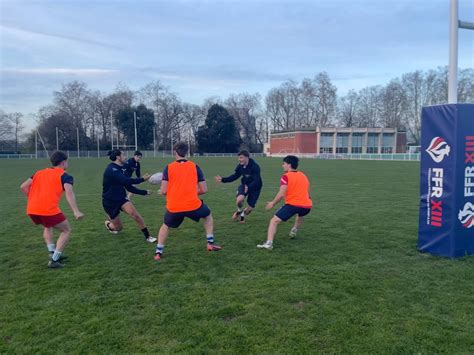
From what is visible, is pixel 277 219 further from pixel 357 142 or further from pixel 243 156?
pixel 357 142

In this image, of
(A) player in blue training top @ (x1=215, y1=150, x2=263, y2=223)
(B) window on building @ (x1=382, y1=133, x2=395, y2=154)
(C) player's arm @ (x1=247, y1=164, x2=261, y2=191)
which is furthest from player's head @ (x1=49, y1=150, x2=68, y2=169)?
(B) window on building @ (x1=382, y1=133, x2=395, y2=154)

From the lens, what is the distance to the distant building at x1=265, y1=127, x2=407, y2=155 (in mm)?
78438

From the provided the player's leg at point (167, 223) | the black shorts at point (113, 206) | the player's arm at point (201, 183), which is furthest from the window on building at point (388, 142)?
the player's leg at point (167, 223)

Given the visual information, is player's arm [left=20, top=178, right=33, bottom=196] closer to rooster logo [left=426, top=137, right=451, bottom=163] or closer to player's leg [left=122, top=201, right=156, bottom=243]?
player's leg [left=122, top=201, right=156, bottom=243]

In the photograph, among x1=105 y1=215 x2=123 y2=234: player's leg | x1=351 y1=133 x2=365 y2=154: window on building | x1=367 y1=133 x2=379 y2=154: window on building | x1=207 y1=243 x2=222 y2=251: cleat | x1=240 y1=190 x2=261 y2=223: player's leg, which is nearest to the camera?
x1=207 y1=243 x2=222 y2=251: cleat

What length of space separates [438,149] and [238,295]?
4.11 metres

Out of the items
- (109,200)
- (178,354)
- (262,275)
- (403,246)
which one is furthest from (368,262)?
(109,200)

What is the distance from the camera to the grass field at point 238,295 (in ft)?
11.6

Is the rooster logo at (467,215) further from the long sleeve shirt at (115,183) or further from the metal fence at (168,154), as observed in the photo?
the metal fence at (168,154)

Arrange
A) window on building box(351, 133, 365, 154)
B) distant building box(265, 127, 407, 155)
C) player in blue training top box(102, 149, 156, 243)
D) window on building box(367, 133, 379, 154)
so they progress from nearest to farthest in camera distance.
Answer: player in blue training top box(102, 149, 156, 243)
distant building box(265, 127, 407, 155)
window on building box(351, 133, 365, 154)
window on building box(367, 133, 379, 154)

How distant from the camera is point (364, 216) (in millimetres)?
9734

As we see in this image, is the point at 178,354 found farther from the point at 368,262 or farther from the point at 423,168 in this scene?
the point at 423,168

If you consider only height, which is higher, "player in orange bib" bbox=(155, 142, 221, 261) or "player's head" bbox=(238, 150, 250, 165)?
"player's head" bbox=(238, 150, 250, 165)

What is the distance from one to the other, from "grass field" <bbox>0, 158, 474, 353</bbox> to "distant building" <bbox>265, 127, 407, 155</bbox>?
72200 millimetres
